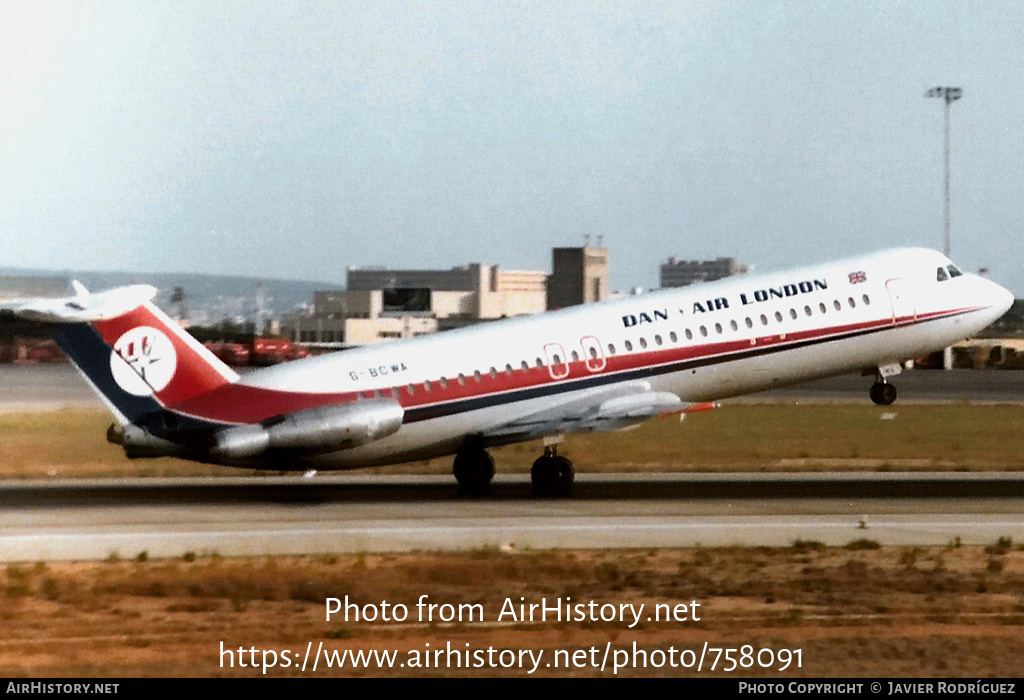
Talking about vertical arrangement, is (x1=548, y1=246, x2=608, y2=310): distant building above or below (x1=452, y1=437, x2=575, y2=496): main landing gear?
above

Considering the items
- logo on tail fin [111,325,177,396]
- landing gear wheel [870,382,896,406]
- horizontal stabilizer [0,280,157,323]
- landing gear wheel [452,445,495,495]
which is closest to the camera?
horizontal stabilizer [0,280,157,323]

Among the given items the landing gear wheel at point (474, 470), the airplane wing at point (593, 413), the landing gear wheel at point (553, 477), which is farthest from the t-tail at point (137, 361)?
the landing gear wheel at point (553, 477)

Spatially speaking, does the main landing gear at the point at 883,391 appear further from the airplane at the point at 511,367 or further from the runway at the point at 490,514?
the runway at the point at 490,514

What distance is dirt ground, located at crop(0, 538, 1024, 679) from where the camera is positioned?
18.4 metres

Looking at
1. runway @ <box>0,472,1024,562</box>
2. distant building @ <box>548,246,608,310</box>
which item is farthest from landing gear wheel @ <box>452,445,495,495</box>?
distant building @ <box>548,246,608,310</box>

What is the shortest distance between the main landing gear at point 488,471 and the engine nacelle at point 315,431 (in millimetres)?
2450

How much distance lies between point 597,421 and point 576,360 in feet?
5.82

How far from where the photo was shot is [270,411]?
110 feet

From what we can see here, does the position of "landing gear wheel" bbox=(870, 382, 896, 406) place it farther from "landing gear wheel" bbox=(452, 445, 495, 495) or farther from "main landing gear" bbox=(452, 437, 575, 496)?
"landing gear wheel" bbox=(452, 445, 495, 495)

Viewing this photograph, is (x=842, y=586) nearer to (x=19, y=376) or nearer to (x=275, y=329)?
(x=19, y=376)

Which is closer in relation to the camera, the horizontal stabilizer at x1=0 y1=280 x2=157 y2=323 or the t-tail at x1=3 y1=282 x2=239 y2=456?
the horizontal stabilizer at x1=0 y1=280 x2=157 y2=323

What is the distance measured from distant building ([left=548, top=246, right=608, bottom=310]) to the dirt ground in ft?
420

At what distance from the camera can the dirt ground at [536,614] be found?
18.4 m

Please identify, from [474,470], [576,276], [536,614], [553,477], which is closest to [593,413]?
[553,477]
